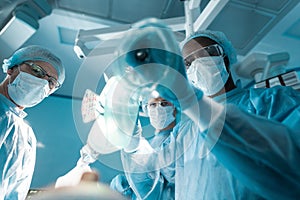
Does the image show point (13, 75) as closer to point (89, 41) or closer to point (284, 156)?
point (89, 41)

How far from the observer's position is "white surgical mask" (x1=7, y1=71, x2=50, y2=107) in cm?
135

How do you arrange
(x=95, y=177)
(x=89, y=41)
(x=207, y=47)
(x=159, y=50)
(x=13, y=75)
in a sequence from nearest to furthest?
(x=159, y=50), (x=95, y=177), (x=207, y=47), (x=13, y=75), (x=89, y=41)

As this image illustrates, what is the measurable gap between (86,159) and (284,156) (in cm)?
116

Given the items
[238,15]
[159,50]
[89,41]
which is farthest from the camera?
[238,15]

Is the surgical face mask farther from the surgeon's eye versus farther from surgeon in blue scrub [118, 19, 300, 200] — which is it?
the surgeon's eye

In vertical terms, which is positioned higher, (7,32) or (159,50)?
(7,32)

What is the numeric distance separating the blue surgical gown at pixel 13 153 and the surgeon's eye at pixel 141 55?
1.07 metres

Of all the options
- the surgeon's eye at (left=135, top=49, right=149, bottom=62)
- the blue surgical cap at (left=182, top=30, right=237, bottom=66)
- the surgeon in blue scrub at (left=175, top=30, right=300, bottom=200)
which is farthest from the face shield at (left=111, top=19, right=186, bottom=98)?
the blue surgical cap at (left=182, top=30, right=237, bottom=66)

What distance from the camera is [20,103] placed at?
1.40m

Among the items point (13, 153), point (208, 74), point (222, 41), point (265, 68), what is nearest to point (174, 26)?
point (222, 41)

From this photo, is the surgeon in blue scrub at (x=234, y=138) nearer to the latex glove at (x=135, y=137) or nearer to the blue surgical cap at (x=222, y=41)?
the blue surgical cap at (x=222, y=41)

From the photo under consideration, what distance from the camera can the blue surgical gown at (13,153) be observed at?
1.21 meters

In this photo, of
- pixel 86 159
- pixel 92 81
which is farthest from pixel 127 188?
pixel 92 81

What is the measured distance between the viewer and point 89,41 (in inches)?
58.2
